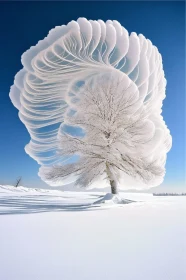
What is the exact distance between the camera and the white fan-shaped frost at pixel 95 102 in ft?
32.4

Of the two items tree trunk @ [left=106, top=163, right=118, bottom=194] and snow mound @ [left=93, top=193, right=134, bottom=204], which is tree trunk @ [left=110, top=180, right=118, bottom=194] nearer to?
tree trunk @ [left=106, top=163, right=118, bottom=194]

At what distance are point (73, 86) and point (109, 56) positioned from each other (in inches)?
96.4

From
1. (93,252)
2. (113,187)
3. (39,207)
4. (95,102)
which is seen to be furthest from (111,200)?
(93,252)

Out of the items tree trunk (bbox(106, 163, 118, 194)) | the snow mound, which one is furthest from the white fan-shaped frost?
the snow mound

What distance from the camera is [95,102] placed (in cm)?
1031

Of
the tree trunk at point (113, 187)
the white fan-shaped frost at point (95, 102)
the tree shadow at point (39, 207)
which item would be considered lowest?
the tree shadow at point (39, 207)

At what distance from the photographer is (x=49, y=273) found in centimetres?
207

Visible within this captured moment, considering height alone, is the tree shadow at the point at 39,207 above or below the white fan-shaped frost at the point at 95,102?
below

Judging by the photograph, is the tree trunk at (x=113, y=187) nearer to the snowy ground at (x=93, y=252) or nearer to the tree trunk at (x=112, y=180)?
the tree trunk at (x=112, y=180)

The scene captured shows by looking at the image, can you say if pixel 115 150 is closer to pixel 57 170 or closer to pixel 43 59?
pixel 57 170

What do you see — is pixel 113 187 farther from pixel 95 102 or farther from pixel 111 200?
pixel 95 102

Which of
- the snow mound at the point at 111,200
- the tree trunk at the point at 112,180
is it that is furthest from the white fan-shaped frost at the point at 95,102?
the snow mound at the point at 111,200

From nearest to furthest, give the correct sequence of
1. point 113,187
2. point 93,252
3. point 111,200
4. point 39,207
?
point 93,252 < point 39,207 < point 111,200 < point 113,187

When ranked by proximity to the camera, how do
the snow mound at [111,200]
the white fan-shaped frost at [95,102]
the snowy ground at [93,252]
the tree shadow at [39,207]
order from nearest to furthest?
the snowy ground at [93,252], the tree shadow at [39,207], the snow mound at [111,200], the white fan-shaped frost at [95,102]
